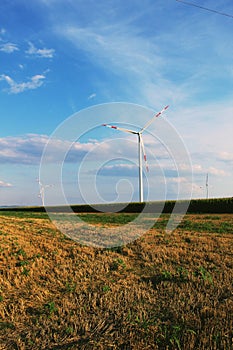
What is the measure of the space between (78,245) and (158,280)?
742cm

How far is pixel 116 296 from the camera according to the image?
10.6m

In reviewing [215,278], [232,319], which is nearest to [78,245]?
[215,278]

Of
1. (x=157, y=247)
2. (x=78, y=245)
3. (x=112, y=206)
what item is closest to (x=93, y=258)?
(x=78, y=245)

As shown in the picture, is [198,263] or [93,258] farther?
[93,258]

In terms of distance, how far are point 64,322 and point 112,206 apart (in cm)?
6678

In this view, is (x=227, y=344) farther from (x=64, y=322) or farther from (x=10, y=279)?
(x=10, y=279)

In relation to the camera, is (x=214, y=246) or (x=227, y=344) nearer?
(x=227, y=344)

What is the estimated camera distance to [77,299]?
1042 cm

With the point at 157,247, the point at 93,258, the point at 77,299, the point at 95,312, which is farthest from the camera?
the point at 157,247

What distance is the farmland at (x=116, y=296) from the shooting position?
25.2 ft

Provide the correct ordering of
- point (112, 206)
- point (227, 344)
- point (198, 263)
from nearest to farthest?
point (227, 344), point (198, 263), point (112, 206)

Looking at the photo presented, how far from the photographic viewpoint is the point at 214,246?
18.5 meters

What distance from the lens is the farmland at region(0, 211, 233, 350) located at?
7684mm

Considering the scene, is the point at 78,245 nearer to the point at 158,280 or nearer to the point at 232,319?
the point at 158,280
